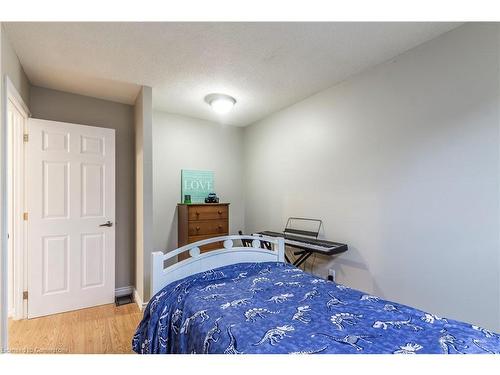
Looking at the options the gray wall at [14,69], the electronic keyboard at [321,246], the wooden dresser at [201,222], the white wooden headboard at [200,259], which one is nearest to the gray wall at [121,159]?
the gray wall at [14,69]

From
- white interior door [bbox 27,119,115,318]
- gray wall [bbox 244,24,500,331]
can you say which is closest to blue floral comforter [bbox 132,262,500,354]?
gray wall [bbox 244,24,500,331]

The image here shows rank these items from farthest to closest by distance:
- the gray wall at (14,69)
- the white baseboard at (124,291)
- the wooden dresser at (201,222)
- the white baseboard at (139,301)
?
the wooden dresser at (201,222) < the white baseboard at (124,291) < the white baseboard at (139,301) < the gray wall at (14,69)

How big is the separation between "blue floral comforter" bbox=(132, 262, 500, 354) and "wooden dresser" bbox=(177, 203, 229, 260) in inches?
63.9

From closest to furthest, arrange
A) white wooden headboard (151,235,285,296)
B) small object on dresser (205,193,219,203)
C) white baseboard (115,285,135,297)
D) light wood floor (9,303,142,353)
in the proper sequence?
white wooden headboard (151,235,285,296) → light wood floor (9,303,142,353) → white baseboard (115,285,135,297) → small object on dresser (205,193,219,203)

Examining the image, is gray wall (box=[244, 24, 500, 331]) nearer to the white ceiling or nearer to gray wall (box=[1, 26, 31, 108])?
the white ceiling

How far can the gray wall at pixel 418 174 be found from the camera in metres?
1.71

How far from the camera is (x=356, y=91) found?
2562mm

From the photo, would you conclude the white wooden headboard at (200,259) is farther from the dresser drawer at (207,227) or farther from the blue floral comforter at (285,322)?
the dresser drawer at (207,227)

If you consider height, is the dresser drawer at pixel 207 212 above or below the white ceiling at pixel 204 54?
below

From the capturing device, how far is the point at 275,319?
1.21 m

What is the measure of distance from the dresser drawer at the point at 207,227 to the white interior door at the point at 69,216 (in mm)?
941

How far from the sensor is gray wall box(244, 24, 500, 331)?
67.1 inches

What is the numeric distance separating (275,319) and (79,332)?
2.07 meters
